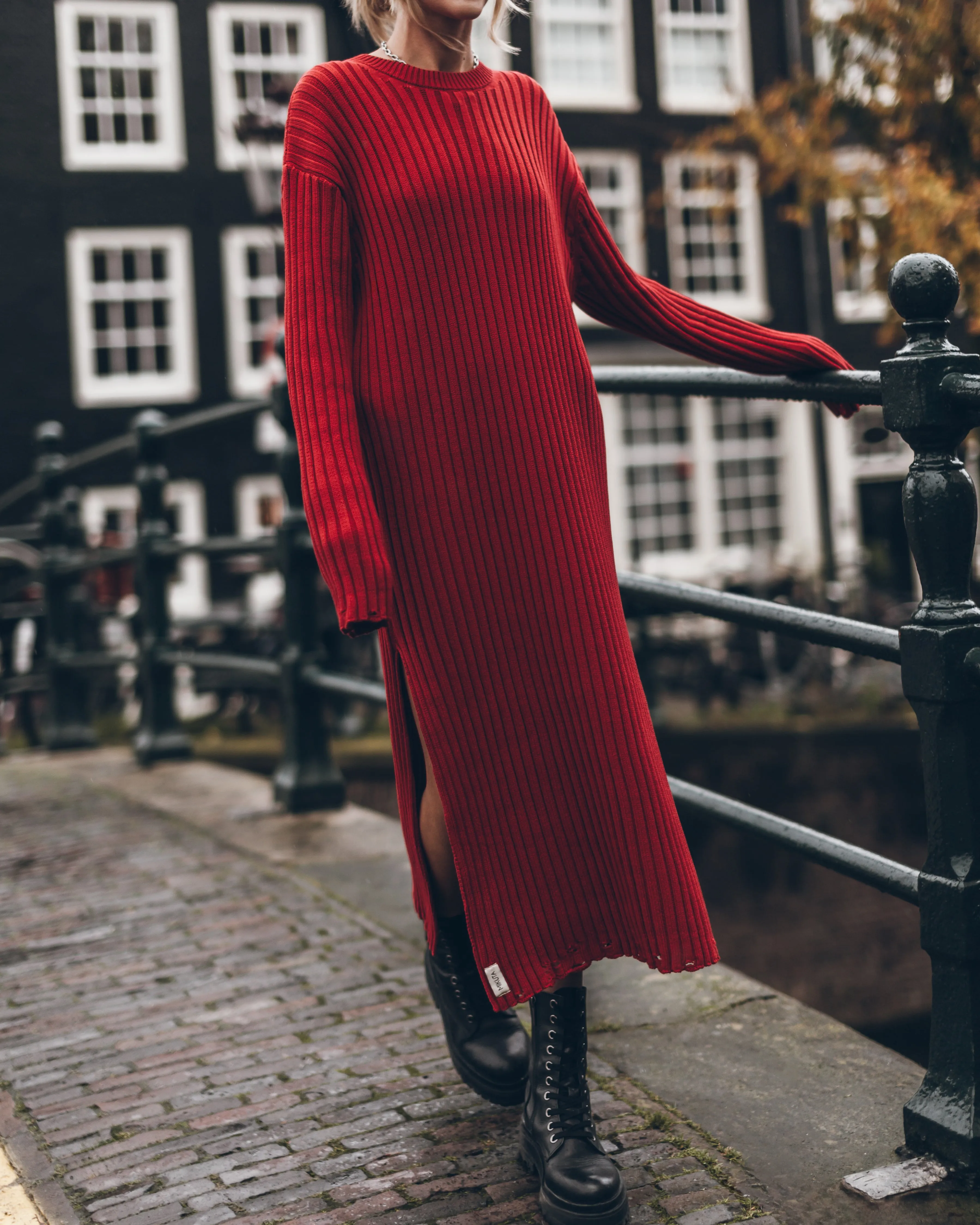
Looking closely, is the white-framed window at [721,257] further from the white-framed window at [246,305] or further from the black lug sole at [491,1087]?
the black lug sole at [491,1087]

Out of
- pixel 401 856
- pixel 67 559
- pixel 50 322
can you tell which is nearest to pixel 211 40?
pixel 50 322

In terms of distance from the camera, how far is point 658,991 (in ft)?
8.05

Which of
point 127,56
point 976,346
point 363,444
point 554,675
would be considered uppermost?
point 127,56

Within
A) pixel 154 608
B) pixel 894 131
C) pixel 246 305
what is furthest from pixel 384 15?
pixel 246 305

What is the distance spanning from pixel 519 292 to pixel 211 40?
1590cm

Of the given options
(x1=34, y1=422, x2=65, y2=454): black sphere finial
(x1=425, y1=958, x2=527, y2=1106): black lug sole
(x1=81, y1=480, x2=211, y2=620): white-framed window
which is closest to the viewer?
(x1=425, y1=958, x2=527, y2=1106): black lug sole

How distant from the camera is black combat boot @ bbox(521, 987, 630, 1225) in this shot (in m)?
1.65

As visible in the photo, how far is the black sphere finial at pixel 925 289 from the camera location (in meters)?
1.78

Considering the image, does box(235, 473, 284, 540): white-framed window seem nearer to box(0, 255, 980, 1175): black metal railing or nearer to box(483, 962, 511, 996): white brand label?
box(0, 255, 980, 1175): black metal railing

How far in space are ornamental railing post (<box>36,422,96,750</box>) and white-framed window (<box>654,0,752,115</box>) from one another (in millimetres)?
13973

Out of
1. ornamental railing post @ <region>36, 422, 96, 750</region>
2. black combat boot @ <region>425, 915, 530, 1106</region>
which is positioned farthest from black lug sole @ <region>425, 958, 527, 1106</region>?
ornamental railing post @ <region>36, 422, 96, 750</region>

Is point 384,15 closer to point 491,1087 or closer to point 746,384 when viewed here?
point 746,384

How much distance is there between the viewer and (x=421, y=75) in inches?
69.6

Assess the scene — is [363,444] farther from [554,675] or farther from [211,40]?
[211,40]
